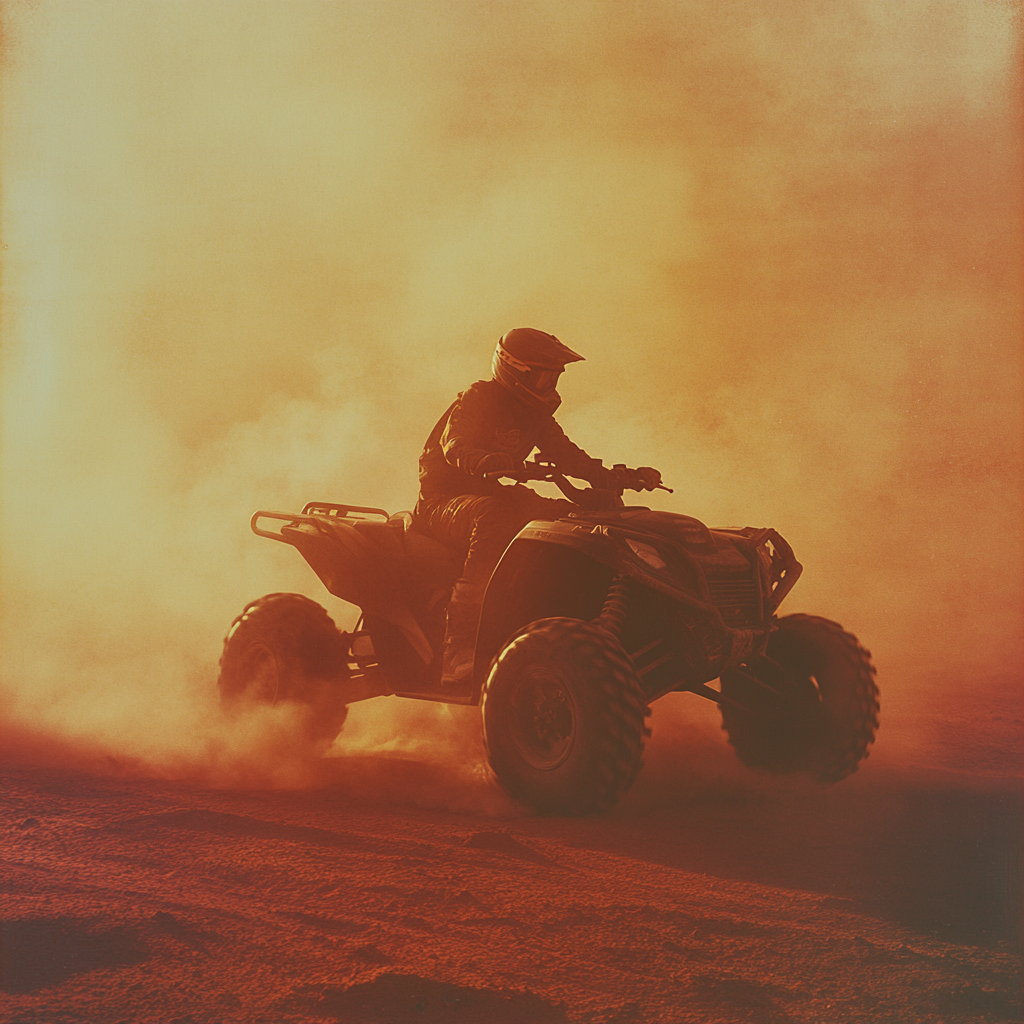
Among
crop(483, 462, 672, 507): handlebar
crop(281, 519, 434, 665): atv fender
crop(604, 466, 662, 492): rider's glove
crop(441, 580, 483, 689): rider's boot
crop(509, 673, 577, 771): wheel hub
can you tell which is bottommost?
crop(509, 673, 577, 771): wheel hub

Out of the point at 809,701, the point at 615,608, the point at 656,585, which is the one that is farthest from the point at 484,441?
the point at 809,701

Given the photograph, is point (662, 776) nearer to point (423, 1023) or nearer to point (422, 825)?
point (422, 825)

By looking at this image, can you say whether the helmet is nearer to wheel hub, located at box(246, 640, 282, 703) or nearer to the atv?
the atv

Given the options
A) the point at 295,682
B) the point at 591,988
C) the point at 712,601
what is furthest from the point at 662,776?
the point at 591,988

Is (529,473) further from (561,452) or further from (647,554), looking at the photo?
(561,452)

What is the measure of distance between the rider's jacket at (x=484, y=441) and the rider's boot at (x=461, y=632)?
62cm

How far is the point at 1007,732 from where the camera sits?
7328 millimetres

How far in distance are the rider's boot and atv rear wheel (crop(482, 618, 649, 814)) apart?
2.03ft

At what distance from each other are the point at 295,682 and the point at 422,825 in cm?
185

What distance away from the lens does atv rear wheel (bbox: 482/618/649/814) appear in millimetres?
4258

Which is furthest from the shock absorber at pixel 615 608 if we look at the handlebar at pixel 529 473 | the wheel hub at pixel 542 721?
the handlebar at pixel 529 473

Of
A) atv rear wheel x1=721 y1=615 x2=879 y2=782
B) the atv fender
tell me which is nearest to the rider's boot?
the atv fender

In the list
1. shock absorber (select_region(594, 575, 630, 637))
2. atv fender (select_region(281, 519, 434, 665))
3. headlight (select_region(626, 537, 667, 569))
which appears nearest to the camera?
headlight (select_region(626, 537, 667, 569))

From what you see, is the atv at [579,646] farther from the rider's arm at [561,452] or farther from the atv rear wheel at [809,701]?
the rider's arm at [561,452]
